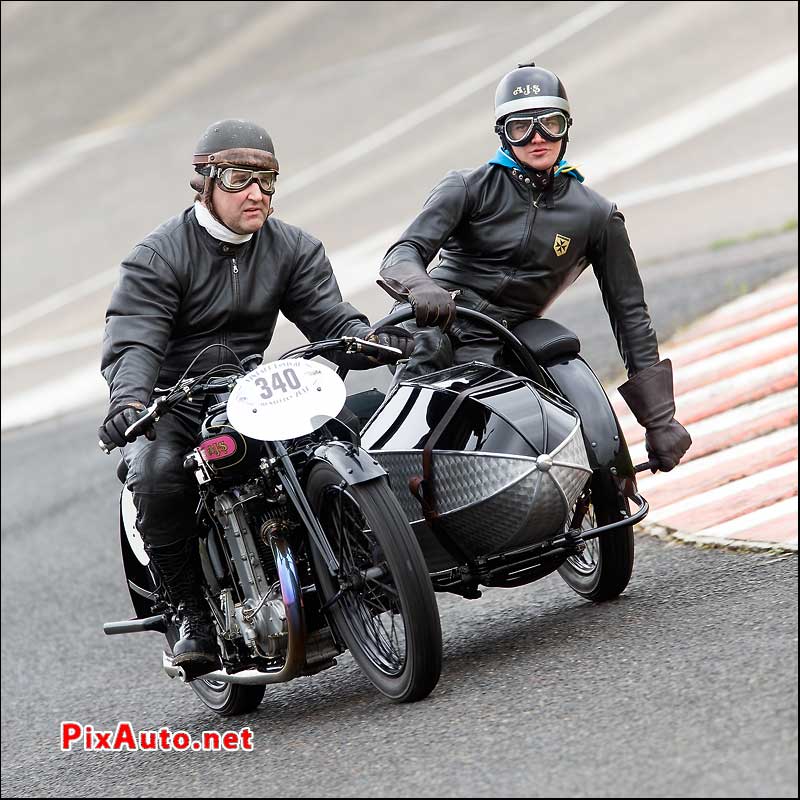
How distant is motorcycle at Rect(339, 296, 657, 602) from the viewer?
482 cm

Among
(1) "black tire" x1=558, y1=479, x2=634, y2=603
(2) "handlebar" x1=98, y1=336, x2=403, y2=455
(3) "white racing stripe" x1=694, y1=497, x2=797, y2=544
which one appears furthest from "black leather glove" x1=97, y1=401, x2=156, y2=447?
(3) "white racing stripe" x1=694, y1=497, x2=797, y2=544

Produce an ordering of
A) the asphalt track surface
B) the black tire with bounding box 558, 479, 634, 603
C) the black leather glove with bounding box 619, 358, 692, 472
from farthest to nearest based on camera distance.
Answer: the black leather glove with bounding box 619, 358, 692, 472, the black tire with bounding box 558, 479, 634, 603, the asphalt track surface

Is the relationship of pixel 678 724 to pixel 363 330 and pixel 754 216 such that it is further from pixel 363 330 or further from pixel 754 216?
pixel 754 216

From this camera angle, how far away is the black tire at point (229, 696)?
5562mm

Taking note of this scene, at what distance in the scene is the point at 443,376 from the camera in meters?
5.24

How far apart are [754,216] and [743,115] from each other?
3638mm

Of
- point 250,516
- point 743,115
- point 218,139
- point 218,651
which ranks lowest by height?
point 743,115

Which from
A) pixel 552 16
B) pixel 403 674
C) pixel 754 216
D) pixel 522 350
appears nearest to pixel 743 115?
pixel 754 216

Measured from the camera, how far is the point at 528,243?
5.58 metres

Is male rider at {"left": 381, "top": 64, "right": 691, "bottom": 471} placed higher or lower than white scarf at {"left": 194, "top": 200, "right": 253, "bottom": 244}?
lower

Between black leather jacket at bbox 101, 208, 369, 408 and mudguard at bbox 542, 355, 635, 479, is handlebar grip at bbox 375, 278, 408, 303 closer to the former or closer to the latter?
black leather jacket at bbox 101, 208, 369, 408

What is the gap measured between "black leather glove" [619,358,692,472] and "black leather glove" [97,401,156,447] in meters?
1.79

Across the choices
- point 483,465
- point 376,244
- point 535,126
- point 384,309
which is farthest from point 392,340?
point 376,244

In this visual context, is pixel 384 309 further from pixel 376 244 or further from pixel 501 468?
pixel 501 468
